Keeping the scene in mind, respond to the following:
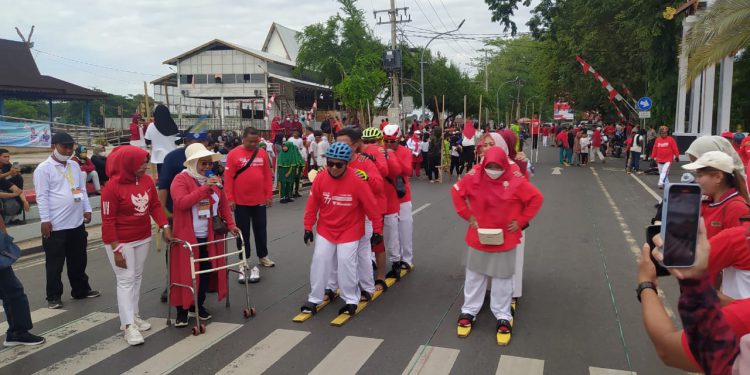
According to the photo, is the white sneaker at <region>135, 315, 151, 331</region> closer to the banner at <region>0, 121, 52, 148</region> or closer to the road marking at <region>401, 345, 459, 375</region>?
the road marking at <region>401, 345, 459, 375</region>

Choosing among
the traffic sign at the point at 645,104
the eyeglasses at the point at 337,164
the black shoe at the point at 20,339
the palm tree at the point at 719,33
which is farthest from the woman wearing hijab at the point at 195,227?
the traffic sign at the point at 645,104

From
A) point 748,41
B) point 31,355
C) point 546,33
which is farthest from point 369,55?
point 31,355

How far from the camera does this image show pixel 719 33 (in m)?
13.0

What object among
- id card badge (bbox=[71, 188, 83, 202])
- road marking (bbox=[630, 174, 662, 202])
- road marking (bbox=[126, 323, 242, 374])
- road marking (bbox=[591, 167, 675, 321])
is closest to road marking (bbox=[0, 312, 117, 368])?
road marking (bbox=[126, 323, 242, 374])

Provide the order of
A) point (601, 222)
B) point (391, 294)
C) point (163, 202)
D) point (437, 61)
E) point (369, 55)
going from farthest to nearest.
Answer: point (437, 61)
point (369, 55)
point (601, 222)
point (391, 294)
point (163, 202)

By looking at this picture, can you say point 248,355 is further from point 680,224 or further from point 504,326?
point 680,224

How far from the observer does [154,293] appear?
6.97 meters

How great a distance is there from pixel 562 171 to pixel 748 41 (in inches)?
411

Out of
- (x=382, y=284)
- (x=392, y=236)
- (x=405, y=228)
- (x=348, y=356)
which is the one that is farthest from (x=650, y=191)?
(x=348, y=356)

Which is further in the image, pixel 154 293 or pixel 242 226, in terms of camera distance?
pixel 242 226

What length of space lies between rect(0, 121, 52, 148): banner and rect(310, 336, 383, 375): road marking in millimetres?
20047

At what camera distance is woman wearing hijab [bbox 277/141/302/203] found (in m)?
15.1

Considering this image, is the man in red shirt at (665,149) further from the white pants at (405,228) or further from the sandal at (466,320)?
the sandal at (466,320)

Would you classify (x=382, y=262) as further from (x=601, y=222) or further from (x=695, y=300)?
(x=601, y=222)
